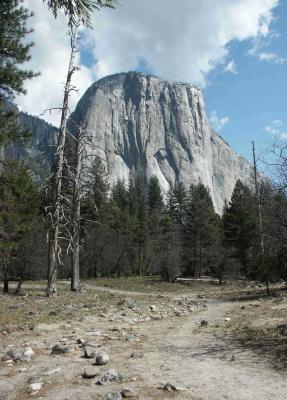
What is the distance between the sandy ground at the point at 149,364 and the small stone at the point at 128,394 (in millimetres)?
173

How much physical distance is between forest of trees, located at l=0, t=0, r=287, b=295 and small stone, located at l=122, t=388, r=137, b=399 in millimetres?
8193

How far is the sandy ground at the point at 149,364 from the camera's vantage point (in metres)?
6.10

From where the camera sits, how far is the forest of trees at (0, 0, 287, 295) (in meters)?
14.3

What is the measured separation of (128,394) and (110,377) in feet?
2.62

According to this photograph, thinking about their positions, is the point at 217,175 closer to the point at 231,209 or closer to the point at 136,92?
the point at 136,92

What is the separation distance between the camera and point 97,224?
56.0m

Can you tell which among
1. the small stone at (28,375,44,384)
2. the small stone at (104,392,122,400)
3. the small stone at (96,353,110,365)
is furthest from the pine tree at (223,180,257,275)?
the small stone at (104,392,122,400)

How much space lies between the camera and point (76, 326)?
11.2 m

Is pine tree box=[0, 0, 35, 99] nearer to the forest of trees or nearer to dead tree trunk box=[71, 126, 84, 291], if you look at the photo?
the forest of trees

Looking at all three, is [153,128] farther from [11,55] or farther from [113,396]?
[113,396]

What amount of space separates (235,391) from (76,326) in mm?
5956

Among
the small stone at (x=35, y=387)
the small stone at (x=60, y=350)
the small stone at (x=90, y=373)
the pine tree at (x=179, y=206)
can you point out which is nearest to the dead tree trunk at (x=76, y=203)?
the small stone at (x=60, y=350)

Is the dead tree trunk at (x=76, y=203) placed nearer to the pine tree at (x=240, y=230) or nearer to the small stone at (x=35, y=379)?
the small stone at (x=35, y=379)

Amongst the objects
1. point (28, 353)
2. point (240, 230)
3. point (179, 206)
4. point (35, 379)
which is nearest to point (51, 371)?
point (35, 379)
